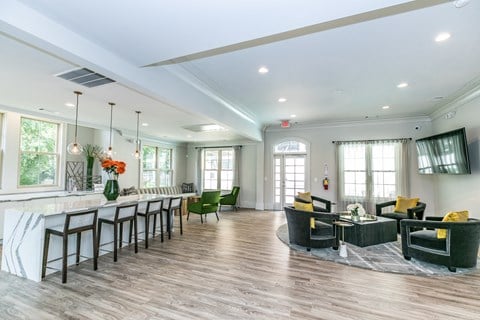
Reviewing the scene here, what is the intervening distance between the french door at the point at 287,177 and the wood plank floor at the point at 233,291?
446 centimetres

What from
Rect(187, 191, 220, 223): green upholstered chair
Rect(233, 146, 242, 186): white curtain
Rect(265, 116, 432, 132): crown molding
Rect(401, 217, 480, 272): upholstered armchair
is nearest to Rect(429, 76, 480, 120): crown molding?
Rect(265, 116, 432, 132): crown molding

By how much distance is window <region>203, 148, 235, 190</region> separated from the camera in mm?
10039

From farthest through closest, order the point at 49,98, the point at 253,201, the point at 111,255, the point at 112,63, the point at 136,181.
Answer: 1. the point at 253,201
2. the point at 136,181
3. the point at 49,98
4. the point at 111,255
5. the point at 112,63

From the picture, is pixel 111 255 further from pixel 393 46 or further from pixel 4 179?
pixel 393 46

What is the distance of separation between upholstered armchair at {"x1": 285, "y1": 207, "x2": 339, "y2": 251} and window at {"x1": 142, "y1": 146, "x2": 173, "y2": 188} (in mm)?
6612

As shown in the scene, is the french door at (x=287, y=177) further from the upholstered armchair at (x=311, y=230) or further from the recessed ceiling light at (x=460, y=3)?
the recessed ceiling light at (x=460, y=3)

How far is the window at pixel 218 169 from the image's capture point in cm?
1004

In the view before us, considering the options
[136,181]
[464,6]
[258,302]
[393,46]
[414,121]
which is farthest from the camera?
[136,181]

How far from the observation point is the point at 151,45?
8.85 feet

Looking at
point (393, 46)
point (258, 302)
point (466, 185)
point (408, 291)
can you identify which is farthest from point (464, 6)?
point (466, 185)

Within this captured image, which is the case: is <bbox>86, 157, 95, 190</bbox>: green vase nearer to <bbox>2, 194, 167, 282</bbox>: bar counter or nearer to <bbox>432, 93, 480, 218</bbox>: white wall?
<bbox>2, 194, 167, 282</bbox>: bar counter

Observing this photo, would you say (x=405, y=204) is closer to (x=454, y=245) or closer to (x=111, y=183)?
(x=454, y=245)

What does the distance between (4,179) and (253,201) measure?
23.8 ft

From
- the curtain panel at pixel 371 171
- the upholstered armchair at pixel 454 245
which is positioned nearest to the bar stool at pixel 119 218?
the upholstered armchair at pixel 454 245
